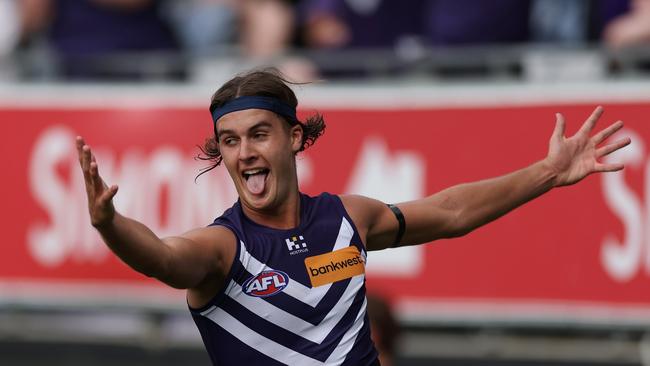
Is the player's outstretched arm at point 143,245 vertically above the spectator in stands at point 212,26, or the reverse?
the spectator in stands at point 212,26

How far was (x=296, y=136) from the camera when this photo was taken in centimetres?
573

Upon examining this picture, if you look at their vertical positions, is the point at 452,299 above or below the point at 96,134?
below

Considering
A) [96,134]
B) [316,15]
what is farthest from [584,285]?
[96,134]

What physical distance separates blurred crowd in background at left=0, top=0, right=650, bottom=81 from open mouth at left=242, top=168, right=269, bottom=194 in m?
4.83

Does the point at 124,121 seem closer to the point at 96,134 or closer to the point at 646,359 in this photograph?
the point at 96,134

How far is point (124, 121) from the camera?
10.7 metres

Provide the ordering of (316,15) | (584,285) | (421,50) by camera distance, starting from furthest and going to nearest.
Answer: (316,15)
(421,50)
(584,285)

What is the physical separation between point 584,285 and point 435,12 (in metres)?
2.29

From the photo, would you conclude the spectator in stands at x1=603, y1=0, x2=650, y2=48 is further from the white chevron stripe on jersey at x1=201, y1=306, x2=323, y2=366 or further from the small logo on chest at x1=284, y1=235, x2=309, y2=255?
the white chevron stripe on jersey at x1=201, y1=306, x2=323, y2=366

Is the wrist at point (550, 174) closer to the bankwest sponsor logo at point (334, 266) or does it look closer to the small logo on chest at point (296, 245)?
the bankwest sponsor logo at point (334, 266)

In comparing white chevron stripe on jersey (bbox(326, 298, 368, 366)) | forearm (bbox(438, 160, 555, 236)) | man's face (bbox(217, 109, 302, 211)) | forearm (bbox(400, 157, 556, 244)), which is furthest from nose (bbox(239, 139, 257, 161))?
forearm (bbox(438, 160, 555, 236))

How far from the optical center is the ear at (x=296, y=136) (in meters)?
5.69

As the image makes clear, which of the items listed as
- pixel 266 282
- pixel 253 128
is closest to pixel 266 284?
pixel 266 282

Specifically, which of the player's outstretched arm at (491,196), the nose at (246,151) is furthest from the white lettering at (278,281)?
the player's outstretched arm at (491,196)
